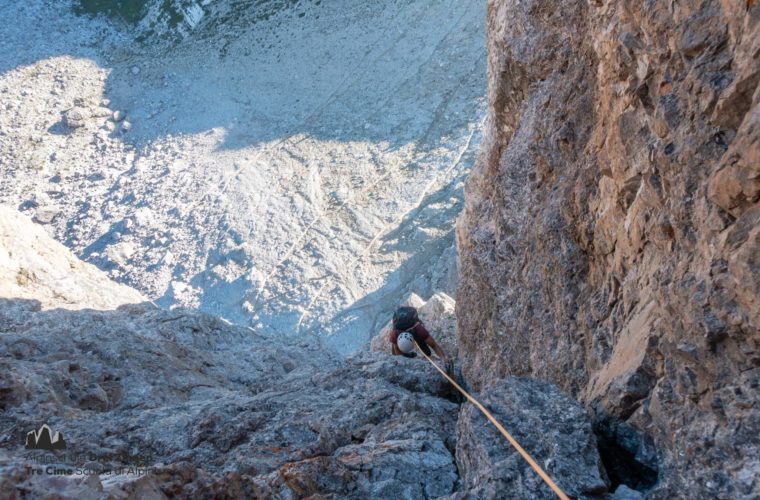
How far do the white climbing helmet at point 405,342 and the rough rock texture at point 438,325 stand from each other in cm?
198

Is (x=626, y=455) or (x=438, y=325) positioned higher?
(x=626, y=455)

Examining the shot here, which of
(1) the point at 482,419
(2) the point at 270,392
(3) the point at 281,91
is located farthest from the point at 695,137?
(3) the point at 281,91

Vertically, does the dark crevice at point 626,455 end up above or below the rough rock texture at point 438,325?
above

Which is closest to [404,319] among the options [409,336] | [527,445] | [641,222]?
[409,336]

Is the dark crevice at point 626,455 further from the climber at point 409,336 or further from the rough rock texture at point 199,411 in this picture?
the climber at point 409,336

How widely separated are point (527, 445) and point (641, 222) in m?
1.58

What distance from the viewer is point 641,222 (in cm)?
404

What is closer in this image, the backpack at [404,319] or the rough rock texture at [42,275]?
the backpack at [404,319]


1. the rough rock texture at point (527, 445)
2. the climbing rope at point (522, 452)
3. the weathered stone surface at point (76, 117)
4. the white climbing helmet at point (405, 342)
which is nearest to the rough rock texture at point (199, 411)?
the rough rock texture at point (527, 445)

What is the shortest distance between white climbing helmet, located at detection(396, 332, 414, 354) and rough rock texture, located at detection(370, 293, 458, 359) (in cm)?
198

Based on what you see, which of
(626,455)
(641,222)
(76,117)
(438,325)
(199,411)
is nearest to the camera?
(626,455)

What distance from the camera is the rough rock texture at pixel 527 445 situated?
11.4 feet

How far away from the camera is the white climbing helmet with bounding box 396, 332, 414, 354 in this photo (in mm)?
8797

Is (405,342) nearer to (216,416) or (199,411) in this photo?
(199,411)
